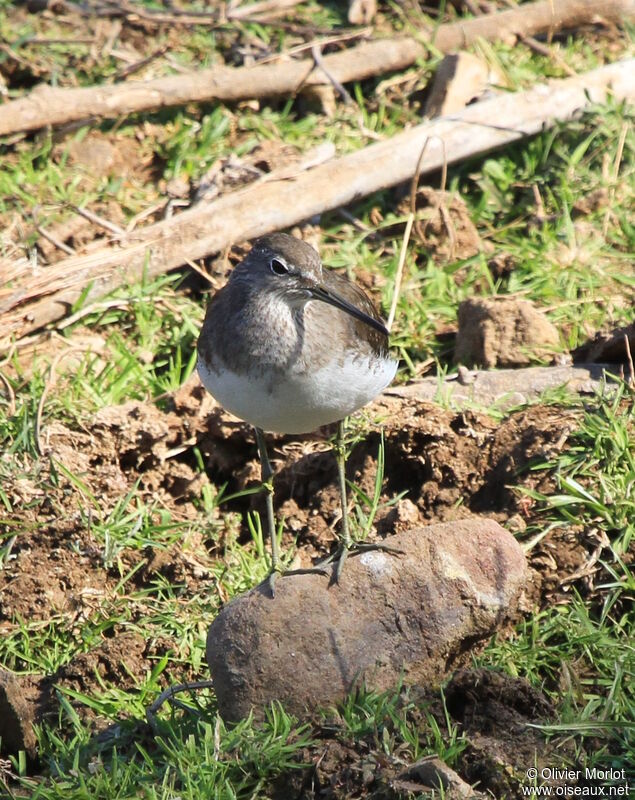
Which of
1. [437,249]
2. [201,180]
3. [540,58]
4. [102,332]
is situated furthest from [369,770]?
[540,58]

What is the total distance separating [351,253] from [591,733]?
385 centimetres

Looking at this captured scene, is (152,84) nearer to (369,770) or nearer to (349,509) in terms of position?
(349,509)

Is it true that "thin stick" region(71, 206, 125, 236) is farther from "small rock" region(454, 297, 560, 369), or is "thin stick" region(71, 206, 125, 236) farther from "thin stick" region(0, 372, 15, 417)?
"small rock" region(454, 297, 560, 369)

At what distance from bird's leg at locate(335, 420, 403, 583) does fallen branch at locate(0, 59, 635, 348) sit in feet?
6.84

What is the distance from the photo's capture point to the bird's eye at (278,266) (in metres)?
4.67

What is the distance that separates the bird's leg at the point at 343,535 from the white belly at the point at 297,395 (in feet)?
1.43

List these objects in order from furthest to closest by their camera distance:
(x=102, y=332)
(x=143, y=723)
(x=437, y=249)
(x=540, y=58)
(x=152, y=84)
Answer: (x=540, y=58)
(x=152, y=84)
(x=437, y=249)
(x=102, y=332)
(x=143, y=723)

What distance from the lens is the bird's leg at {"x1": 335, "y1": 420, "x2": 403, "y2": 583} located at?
168 inches

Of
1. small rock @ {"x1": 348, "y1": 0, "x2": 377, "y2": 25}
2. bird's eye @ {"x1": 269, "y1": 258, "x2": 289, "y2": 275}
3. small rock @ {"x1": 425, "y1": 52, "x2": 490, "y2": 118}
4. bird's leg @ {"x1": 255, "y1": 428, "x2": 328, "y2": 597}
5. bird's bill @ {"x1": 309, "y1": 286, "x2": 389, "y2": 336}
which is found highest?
bird's eye @ {"x1": 269, "y1": 258, "x2": 289, "y2": 275}

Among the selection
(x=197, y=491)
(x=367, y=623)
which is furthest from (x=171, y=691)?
(x=197, y=491)

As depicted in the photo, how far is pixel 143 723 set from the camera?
4.34m

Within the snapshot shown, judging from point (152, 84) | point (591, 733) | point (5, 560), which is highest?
point (152, 84)

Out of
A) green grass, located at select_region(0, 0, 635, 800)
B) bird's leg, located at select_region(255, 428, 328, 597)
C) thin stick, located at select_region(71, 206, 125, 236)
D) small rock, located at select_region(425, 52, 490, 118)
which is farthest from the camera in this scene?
small rock, located at select_region(425, 52, 490, 118)

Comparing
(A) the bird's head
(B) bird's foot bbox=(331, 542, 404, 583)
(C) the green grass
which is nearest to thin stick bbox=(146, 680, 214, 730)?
(C) the green grass
